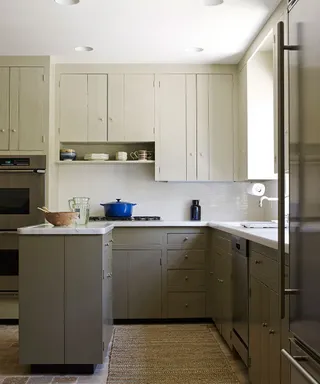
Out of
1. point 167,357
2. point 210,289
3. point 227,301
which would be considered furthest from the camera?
point 210,289

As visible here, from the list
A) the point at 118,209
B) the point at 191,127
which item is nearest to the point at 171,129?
the point at 191,127

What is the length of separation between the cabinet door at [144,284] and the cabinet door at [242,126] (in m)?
1.17

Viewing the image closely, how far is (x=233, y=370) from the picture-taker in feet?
10.3

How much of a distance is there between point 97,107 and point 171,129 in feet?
2.60

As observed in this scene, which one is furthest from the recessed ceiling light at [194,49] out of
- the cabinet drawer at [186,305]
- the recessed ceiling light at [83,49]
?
the cabinet drawer at [186,305]

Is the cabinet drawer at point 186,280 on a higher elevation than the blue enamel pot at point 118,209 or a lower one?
lower

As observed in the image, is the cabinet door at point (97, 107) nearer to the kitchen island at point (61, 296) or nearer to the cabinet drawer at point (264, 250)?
the kitchen island at point (61, 296)

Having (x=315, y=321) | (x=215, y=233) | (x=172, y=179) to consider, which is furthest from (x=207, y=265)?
(x=315, y=321)

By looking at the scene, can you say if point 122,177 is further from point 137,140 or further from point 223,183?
point 223,183

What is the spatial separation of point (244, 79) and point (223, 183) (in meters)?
1.15

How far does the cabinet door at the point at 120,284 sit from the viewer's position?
4363 millimetres

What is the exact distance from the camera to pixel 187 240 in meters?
4.43

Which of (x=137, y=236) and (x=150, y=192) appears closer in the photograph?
(x=137, y=236)

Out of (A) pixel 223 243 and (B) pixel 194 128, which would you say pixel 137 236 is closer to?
(A) pixel 223 243
